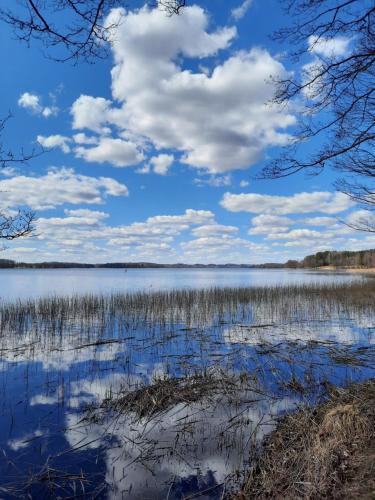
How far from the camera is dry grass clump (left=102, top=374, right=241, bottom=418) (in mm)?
5348

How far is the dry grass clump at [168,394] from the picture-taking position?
5348 millimetres

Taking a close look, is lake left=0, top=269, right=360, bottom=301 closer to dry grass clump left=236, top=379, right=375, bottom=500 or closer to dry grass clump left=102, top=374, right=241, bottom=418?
dry grass clump left=102, top=374, right=241, bottom=418

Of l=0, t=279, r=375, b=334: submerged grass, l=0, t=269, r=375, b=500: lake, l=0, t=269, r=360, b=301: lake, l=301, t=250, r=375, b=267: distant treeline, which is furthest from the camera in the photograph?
l=301, t=250, r=375, b=267: distant treeline

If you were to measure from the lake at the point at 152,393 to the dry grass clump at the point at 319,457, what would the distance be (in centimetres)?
31

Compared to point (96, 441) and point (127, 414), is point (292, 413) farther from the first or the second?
point (96, 441)

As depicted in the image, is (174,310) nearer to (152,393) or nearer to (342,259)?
(152,393)

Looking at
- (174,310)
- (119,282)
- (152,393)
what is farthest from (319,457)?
(119,282)

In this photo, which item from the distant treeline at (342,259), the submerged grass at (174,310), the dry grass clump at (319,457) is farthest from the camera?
the distant treeline at (342,259)

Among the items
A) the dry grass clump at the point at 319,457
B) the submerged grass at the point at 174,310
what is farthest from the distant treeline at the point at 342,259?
the dry grass clump at the point at 319,457

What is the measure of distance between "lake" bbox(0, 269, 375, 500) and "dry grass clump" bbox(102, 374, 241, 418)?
2cm

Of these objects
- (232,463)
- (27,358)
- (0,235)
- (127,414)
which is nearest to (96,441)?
(127,414)

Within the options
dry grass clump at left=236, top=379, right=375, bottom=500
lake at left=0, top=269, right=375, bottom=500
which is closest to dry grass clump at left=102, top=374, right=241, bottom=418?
lake at left=0, top=269, right=375, bottom=500

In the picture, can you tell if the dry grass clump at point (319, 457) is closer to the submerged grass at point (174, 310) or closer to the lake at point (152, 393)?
the lake at point (152, 393)

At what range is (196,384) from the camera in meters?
6.17
